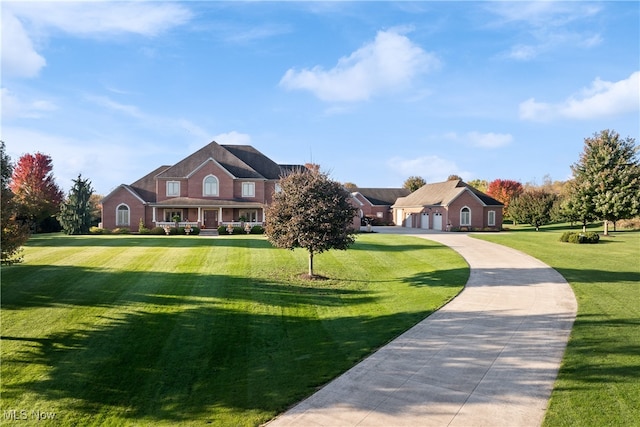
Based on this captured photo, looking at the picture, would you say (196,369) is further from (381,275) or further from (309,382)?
(381,275)

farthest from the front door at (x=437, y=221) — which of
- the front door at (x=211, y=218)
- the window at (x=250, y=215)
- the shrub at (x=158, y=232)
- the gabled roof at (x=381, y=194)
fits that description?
the shrub at (x=158, y=232)

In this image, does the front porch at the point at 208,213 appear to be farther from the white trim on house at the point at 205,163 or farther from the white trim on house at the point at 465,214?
the white trim on house at the point at 465,214

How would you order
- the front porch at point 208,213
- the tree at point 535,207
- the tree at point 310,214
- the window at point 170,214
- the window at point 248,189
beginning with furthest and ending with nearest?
the tree at point 535,207, the window at point 248,189, the window at point 170,214, the front porch at point 208,213, the tree at point 310,214

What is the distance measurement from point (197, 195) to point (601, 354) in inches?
1599

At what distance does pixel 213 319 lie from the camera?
11.8 metres

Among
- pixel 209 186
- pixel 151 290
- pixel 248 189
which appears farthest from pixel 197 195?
pixel 151 290

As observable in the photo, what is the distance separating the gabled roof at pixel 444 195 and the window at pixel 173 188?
31435 millimetres

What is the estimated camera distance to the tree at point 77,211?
125 feet

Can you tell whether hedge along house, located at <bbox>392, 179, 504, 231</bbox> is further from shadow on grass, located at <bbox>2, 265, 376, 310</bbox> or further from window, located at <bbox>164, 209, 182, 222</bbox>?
Result: shadow on grass, located at <bbox>2, 265, 376, 310</bbox>

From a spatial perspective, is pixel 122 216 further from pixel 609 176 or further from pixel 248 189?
pixel 609 176

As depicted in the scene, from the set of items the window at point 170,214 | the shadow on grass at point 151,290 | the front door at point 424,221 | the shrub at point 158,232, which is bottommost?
the shadow on grass at point 151,290

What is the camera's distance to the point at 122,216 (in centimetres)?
4188

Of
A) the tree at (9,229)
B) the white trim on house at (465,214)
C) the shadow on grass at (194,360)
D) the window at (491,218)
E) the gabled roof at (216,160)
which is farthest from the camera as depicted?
the window at (491,218)

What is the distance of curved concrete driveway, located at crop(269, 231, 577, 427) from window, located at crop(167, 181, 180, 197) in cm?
3699
